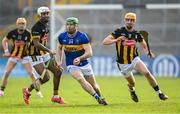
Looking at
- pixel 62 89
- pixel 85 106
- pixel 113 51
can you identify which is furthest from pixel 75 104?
pixel 113 51

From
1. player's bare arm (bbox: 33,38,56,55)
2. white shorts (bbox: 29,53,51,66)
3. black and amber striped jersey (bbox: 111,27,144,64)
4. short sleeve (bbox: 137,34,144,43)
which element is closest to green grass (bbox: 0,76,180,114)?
white shorts (bbox: 29,53,51,66)

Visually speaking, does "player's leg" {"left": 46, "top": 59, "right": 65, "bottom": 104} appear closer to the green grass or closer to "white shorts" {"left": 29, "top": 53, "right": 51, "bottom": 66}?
the green grass

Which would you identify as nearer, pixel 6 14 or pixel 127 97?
pixel 127 97

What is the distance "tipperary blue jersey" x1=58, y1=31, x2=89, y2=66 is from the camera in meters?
19.3

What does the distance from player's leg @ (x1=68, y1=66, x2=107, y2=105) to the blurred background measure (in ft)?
62.0

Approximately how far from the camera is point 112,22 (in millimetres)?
41719

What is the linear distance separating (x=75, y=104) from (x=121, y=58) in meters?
1.87

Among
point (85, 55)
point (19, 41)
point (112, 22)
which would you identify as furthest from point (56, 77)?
point (112, 22)

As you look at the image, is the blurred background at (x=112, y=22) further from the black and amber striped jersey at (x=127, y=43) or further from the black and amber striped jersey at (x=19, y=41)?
the black and amber striped jersey at (x=127, y=43)

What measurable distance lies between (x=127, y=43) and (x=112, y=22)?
841 inches

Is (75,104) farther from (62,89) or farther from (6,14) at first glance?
(6,14)

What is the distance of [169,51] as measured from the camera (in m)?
40.1

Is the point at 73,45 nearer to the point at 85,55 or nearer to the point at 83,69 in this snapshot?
the point at 85,55

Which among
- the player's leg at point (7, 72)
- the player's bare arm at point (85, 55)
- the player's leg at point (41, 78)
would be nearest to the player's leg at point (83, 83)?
the player's bare arm at point (85, 55)
